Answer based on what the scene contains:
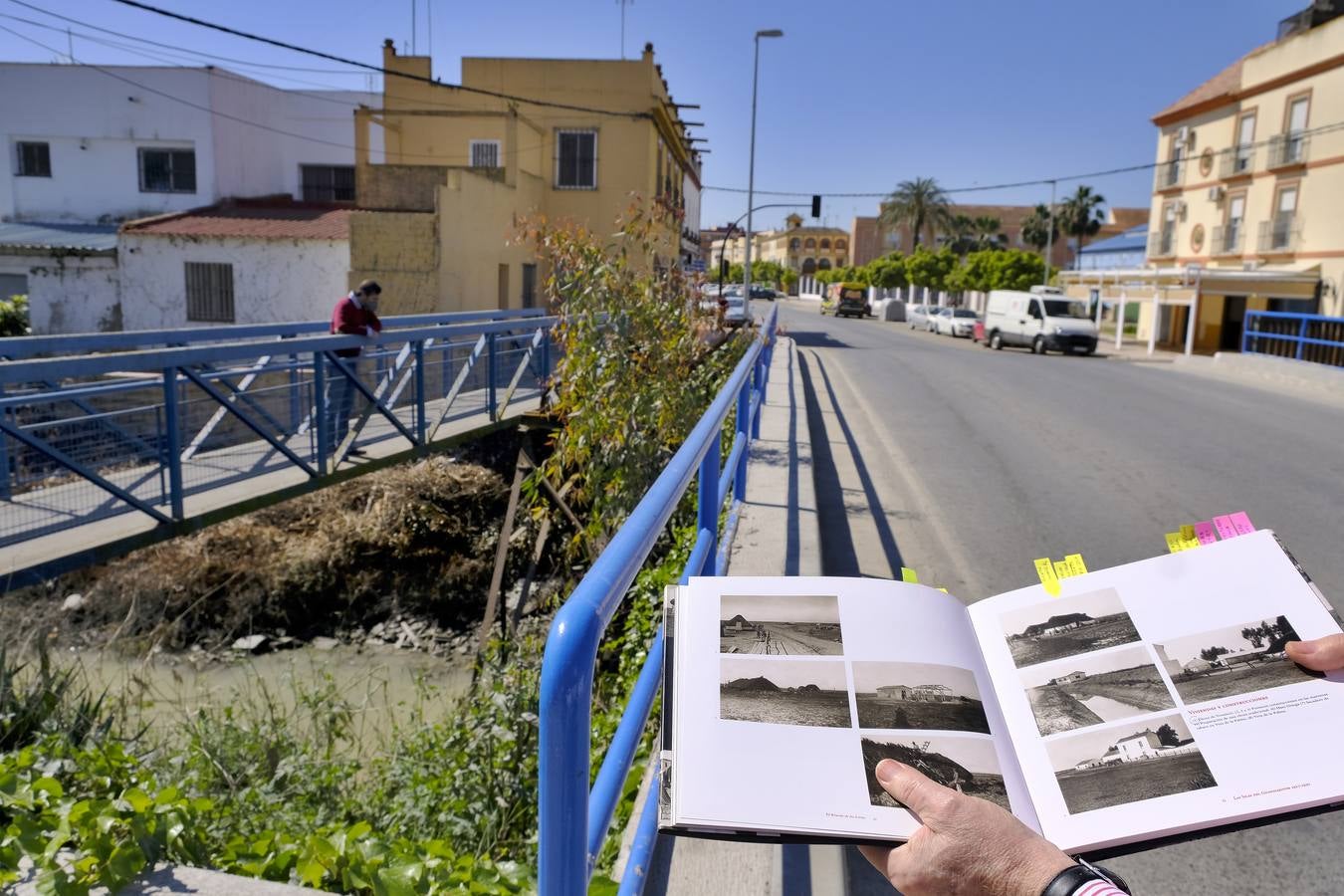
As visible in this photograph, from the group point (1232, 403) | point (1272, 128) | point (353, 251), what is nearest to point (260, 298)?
point (353, 251)

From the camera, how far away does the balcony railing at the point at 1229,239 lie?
1298 inches

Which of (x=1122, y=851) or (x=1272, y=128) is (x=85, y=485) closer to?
(x=1122, y=851)

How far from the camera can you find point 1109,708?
1.48 m

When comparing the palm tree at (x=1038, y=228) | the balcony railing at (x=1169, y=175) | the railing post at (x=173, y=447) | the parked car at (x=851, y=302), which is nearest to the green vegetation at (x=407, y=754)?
the railing post at (x=173, y=447)

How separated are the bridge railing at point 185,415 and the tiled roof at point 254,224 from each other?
13.1 meters

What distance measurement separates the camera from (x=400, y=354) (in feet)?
30.6

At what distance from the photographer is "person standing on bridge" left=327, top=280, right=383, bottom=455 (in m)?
8.29

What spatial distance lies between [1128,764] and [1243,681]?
0.76ft

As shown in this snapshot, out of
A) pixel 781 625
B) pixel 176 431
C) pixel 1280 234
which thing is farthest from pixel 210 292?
pixel 1280 234

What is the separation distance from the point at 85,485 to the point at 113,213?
1013 inches

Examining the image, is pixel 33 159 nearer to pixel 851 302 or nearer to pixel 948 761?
pixel 948 761

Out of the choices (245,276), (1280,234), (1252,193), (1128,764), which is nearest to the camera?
(1128,764)

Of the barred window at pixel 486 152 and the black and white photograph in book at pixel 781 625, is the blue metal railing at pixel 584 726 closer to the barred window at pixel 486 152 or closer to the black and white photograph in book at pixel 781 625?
the black and white photograph in book at pixel 781 625

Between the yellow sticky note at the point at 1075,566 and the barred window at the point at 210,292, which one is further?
the barred window at the point at 210,292
